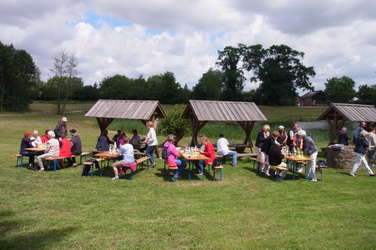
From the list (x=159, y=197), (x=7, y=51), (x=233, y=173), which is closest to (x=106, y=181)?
(x=159, y=197)

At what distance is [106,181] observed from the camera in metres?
9.38

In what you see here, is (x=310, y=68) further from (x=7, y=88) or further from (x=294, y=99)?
(x=7, y=88)

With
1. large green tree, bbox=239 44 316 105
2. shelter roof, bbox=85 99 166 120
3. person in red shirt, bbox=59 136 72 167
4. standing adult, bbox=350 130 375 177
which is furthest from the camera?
large green tree, bbox=239 44 316 105

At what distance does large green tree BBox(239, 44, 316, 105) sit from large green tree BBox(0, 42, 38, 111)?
45.6 meters

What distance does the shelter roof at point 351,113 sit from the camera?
14807mm

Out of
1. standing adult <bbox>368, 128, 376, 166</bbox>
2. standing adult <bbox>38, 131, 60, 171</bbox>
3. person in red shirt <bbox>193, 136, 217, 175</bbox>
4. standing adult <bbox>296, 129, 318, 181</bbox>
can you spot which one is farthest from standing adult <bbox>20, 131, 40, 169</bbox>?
standing adult <bbox>368, 128, 376, 166</bbox>

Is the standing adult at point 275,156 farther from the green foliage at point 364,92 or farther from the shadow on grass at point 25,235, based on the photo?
the green foliage at point 364,92

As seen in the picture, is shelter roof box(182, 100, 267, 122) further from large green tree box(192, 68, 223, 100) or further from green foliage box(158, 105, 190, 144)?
large green tree box(192, 68, 223, 100)

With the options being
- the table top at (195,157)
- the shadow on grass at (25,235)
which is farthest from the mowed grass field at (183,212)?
the table top at (195,157)

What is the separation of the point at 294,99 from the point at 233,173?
64.9 metres

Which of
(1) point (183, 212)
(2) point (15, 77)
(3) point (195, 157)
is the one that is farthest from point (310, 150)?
(2) point (15, 77)

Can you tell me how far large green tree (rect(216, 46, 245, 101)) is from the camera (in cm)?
7132

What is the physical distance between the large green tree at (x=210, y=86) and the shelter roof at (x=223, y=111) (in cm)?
5880

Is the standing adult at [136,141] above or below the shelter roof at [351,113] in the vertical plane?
below
